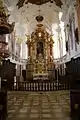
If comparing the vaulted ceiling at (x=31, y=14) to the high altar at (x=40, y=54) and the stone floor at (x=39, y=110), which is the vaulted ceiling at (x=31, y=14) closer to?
the high altar at (x=40, y=54)

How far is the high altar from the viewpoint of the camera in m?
19.2

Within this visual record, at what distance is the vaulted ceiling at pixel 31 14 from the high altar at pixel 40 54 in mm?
886

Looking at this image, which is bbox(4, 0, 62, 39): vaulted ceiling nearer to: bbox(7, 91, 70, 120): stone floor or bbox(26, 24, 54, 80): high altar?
bbox(26, 24, 54, 80): high altar

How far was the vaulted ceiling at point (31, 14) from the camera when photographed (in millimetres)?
16750

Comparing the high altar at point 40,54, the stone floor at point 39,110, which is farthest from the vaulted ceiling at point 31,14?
the stone floor at point 39,110

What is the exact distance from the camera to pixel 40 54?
20359mm

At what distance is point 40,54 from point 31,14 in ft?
14.5

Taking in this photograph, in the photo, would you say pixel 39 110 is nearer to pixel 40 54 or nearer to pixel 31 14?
pixel 40 54

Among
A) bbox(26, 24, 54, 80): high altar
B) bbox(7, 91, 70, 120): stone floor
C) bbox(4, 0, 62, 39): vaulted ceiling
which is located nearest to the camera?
bbox(7, 91, 70, 120): stone floor

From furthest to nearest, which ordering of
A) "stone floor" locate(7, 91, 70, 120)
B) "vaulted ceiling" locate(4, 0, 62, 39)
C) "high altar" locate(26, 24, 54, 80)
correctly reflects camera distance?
"high altar" locate(26, 24, 54, 80)
"vaulted ceiling" locate(4, 0, 62, 39)
"stone floor" locate(7, 91, 70, 120)

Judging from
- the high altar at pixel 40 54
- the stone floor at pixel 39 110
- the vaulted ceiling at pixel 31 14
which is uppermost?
the vaulted ceiling at pixel 31 14

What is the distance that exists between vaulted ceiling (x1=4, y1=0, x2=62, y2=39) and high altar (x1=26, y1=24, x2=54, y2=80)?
2.91ft

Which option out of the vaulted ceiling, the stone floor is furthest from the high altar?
the stone floor

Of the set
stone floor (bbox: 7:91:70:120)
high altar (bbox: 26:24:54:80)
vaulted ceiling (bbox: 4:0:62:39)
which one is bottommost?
stone floor (bbox: 7:91:70:120)
